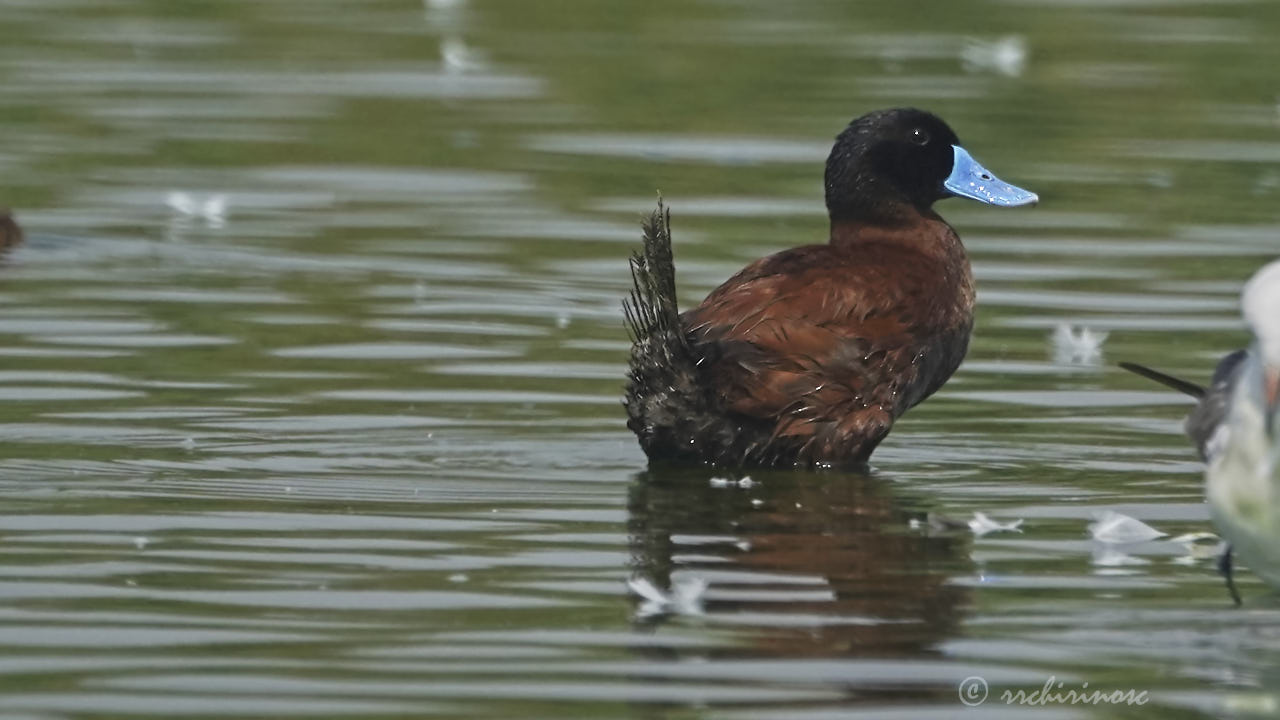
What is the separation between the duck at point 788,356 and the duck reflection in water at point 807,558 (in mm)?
110

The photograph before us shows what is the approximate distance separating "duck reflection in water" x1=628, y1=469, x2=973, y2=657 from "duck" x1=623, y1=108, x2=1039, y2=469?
110 millimetres

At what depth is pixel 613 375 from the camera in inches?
356

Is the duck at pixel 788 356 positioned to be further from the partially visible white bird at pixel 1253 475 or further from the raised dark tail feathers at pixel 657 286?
the partially visible white bird at pixel 1253 475

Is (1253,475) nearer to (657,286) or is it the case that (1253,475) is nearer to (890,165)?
(657,286)

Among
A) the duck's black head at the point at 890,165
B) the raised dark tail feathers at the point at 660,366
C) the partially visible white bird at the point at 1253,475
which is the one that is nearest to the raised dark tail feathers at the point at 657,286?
the raised dark tail feathers at the point at 660,366

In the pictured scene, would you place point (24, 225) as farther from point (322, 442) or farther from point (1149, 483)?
point (1149, 483)

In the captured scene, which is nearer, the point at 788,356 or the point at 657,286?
the point at 657,286

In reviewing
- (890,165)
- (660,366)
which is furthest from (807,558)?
(890,165)

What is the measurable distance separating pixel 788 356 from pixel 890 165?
1043 mm

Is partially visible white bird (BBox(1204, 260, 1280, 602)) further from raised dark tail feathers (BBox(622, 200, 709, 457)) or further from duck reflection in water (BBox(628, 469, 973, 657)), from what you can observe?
raised dark tail feathers (BBox(622, 200, 709, 457))

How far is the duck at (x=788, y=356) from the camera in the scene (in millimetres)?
7570

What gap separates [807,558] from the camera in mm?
6414

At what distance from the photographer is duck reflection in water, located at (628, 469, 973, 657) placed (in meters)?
5.63

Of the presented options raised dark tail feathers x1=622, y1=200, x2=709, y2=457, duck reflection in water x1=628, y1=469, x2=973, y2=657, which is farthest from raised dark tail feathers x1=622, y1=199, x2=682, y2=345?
duck reflection in water x1=628, y1=469, x2=973, y2=657
